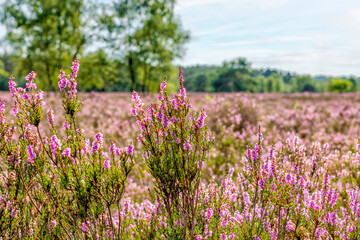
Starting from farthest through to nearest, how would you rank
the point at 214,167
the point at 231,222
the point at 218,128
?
the point at 218,128, the point at 214,167, the point at 231,222

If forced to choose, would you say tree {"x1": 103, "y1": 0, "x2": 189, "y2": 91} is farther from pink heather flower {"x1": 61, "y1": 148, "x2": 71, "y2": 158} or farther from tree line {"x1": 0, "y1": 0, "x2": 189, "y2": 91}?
pink heather flower {"x1": 61, "y1": 148, "x2": 71, "y2": 158}

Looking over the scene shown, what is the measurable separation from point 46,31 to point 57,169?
32.0 m

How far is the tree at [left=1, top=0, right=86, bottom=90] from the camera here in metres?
29.2

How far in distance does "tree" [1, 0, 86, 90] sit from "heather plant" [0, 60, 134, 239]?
2993cm

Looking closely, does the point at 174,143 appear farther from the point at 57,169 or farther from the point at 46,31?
the point at 46,31

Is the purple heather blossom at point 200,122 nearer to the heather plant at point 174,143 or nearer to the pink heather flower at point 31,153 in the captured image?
the heather plant at point 174,143

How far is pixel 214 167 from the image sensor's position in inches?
227

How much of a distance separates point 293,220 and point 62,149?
2.00m

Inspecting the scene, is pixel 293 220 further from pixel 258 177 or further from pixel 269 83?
pixel 269 83

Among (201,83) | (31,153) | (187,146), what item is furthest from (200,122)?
(201,83)

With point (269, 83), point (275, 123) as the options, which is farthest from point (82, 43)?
point (269, 83)

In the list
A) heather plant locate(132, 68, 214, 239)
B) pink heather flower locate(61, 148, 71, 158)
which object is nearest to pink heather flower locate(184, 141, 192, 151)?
heather plant locate(132, 68, 214, 239)

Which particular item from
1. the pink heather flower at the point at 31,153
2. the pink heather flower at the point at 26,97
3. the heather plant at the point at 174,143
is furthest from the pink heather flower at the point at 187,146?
the pink heather flower at the point at 26,97

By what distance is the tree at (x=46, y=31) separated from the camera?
29250 millimetres
